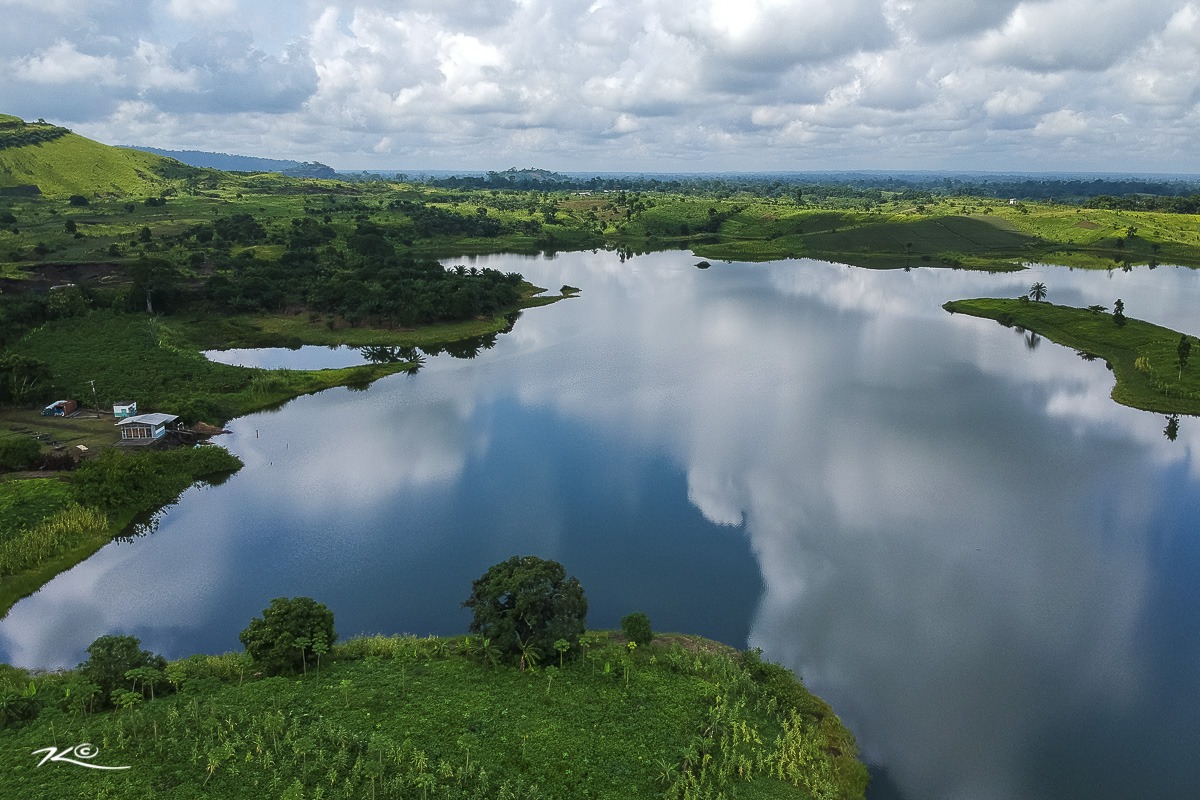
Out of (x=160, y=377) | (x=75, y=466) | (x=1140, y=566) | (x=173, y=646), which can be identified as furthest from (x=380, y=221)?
(x=1140, y=566)

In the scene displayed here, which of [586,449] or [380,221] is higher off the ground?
[380,221]

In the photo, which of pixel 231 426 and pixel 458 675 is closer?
pixel 458 675

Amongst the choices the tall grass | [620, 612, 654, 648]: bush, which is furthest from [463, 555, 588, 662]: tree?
the tall grass

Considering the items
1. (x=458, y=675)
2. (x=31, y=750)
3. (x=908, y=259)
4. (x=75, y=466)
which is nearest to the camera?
(x=31, y=750)

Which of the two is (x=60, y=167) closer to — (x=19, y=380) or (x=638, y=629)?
(x=19, y=380)

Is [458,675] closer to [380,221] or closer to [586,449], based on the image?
[586,449]

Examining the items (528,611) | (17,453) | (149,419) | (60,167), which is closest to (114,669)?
(528,611)

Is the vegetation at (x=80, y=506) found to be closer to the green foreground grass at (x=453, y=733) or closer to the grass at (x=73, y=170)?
the green foreground grass at (x=453, y=733)
